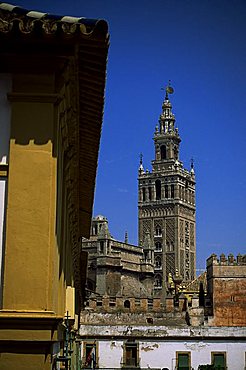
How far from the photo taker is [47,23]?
396 cm

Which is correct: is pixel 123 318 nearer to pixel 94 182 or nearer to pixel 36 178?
pixel 94 182

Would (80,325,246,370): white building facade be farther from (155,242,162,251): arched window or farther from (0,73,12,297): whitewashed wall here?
(155,242,162,251): arched window

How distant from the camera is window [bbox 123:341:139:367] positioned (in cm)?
3606

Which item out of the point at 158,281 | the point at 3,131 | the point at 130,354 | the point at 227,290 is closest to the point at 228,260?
the point at 227,290

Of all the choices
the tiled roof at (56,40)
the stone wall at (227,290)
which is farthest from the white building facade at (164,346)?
the tiled roof at (56,40)

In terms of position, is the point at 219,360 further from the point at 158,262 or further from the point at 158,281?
the point at 158,262

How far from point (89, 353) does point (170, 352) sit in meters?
4.50

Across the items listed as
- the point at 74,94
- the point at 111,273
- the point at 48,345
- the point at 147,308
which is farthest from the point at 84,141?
the point at 111,273

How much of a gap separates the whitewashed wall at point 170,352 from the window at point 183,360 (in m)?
0.20

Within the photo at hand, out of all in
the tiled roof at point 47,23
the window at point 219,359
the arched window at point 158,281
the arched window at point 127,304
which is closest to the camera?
the tiled roof at point 47,23

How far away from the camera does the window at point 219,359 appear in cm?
3572

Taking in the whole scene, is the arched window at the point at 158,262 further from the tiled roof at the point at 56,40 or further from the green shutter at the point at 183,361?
the tiled roof at the point at 56,40

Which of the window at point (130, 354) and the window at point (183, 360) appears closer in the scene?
the window at point (183, 360)

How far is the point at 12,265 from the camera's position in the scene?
397 centimetres
